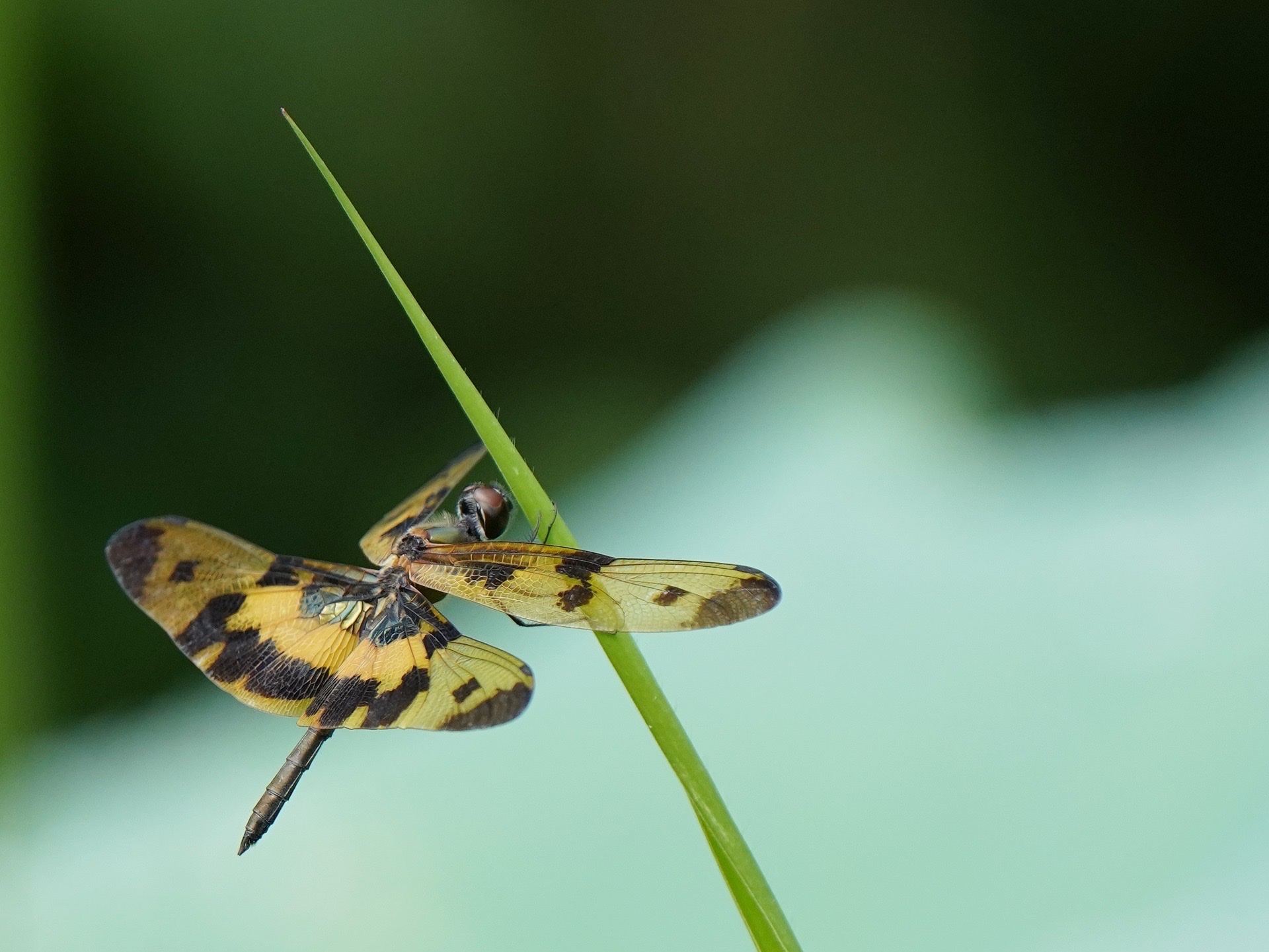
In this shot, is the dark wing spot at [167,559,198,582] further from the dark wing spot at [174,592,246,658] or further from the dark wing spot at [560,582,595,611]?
the dark wing spot at [560,582,595,611]

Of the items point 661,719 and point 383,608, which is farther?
point 383,608

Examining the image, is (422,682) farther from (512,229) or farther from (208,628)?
(512,229)

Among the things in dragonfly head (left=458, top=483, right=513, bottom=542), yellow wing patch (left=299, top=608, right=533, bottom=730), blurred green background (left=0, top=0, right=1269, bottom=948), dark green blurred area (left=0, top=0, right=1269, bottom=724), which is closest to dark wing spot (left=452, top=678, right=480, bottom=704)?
yellow wing patch (left=299, top=608, right=533, bottom=730)

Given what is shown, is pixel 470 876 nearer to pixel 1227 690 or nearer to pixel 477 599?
pixel 477 599

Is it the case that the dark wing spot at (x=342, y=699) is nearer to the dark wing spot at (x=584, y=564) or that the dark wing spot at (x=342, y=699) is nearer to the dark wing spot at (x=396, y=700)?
the dark wing spot at (x=396, y=700)

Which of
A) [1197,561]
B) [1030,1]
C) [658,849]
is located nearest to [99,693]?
→ [658,849]

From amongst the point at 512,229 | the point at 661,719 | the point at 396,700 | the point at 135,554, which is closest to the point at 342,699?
the point at 396,700

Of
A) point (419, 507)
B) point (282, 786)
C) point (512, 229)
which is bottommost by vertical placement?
point (282, 786)
